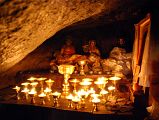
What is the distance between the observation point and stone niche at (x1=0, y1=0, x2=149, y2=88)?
3.84 meters

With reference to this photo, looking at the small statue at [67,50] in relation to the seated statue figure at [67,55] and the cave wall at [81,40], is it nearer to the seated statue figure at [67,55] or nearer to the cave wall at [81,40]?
the seated statue figure at [67,55]

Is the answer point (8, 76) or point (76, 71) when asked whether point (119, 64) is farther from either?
point (8, 76)

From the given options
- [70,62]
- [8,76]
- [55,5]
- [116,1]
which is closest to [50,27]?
[55,5]

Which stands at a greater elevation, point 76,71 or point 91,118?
point 76,71

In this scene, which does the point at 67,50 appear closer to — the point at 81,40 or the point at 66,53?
the point at 66,53

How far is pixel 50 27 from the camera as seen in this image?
5004 mm

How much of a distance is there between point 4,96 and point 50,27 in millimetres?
2517

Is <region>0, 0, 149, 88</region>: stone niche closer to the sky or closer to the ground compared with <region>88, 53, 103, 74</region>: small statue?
closer to the sky

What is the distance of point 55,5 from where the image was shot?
4.05m

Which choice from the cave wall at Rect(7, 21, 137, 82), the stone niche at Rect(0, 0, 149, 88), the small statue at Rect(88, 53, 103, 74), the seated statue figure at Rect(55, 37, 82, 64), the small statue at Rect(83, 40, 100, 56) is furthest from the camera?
the cave wall at Rect(7, 21, 137, 82)

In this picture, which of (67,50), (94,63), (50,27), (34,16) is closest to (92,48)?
(94,63)

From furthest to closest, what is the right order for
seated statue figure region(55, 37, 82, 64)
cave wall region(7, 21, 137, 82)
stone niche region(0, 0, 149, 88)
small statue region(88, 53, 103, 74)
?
cave wall region(7, 21, 137, 82), seated statue figure region(55, 37, 82, 64), small statue region(88, 53, 103, 74), stone niche region(0, 0, 149, 88)

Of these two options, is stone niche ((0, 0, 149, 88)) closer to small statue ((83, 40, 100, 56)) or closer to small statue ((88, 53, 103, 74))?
small statue ((83, 40, 100, 56))

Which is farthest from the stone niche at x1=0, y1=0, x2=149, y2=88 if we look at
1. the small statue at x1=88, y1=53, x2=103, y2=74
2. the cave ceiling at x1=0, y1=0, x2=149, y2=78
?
the small statue at x1=88, y1=53, x2=103, y2=74
